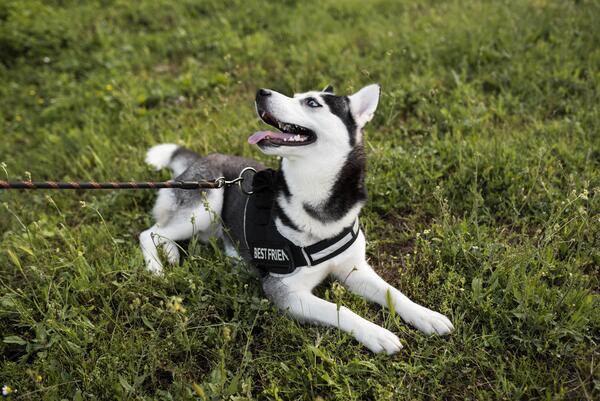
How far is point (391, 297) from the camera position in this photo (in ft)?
9.21

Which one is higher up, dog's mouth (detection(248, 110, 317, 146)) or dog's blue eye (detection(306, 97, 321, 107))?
dog's blue eye (detection(306, 97, 321, 107))

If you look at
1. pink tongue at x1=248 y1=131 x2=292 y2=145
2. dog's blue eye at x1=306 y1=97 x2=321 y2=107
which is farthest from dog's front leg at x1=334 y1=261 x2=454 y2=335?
dog's blue eye at x1=306 y1=97 x2=321 y2=107

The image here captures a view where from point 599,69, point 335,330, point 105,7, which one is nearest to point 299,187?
point 335,330

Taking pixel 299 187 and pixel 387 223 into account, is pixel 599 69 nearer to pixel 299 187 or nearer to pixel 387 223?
pixel 387 223

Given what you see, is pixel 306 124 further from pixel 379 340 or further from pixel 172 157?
pixel 172 157

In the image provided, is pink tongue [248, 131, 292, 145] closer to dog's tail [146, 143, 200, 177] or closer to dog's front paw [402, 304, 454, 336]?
dog's front paw [402, 304, 454, 336]

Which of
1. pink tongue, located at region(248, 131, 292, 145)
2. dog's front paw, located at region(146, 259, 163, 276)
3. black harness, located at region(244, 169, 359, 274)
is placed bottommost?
dog's front paw, located at region(146, 259, 163, 276)

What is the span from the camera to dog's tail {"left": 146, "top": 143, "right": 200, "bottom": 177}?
3982 millimetres

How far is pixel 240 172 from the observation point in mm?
3479

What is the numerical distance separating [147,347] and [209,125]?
2539mm

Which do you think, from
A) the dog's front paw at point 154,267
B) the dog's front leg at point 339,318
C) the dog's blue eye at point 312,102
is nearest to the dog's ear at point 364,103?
the dog's blue eye at point 312,102

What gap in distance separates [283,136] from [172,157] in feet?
5.43

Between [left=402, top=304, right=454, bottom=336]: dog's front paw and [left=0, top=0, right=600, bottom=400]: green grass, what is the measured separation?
2.2 inches

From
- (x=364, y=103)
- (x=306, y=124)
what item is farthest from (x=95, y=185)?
(x=364, y=103)
